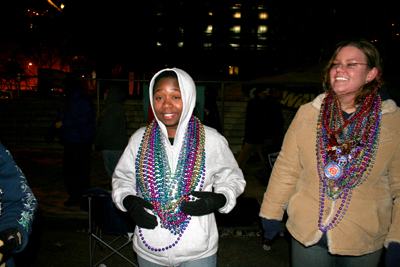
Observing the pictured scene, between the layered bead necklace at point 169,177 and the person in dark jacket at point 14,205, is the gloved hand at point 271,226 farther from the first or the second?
the person in dark jacket at point 14,205

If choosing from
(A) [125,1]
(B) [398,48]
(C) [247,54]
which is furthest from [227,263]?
(C) [247,54]

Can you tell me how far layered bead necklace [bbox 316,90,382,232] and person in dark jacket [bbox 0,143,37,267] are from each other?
5.83ft

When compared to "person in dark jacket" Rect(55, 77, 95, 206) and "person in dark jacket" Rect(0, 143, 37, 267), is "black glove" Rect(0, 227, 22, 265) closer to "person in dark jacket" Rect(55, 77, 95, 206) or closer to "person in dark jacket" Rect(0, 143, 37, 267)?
"person in dark jacket" Rect(0, 143, 37, 267)

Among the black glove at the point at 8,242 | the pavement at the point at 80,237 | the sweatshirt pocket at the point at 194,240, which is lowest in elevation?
the pavement at the point at 80,237

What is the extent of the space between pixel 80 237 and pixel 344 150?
4174mm

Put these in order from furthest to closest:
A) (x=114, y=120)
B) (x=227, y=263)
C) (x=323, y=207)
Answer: (x=114, y=120) → (x=227, y=263) → (x=323, y=207)

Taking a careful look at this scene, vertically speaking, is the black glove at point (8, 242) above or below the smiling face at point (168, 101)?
below

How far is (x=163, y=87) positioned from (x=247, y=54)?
43.8 m

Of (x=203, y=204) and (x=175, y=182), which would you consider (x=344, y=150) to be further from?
(x=175, y=182)

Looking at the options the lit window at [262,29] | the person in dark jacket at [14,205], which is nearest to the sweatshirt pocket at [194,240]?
the person in dark jacket at [14,205]

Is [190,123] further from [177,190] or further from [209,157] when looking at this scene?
[177,190]

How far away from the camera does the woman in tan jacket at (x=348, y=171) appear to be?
1.89 m

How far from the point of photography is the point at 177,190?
6.63ft

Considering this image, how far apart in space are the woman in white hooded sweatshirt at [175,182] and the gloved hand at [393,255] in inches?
37.9
